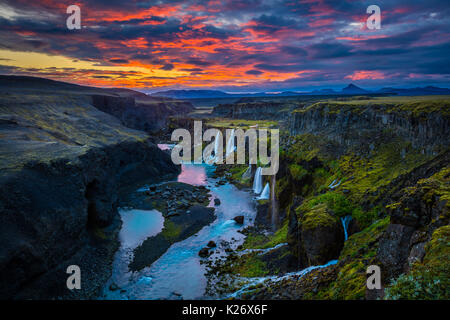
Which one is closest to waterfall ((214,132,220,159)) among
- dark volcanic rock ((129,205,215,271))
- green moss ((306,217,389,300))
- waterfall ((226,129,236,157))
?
waterfall ((226,129,236,157))

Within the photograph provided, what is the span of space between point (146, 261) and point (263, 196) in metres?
28.7

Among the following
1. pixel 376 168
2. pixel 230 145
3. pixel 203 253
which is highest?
pixel 230 145

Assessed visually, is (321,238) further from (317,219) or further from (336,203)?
(336,203)

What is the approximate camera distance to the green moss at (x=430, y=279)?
8.73 m

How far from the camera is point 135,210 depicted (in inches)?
2008

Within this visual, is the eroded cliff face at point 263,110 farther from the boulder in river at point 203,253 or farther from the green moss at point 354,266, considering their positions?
the green moss at point 354,266

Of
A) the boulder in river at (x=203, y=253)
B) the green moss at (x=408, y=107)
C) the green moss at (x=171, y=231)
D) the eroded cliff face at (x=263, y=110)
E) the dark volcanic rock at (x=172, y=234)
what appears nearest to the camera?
the green moss at (x=408, y=107)

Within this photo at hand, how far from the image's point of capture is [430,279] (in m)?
9.16

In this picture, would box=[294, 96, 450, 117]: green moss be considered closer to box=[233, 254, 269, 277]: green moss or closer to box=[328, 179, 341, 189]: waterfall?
box=[328, 179, 341, 189]: waterfall

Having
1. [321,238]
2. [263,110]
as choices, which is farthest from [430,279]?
[263,110]

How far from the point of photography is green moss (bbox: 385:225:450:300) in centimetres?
873

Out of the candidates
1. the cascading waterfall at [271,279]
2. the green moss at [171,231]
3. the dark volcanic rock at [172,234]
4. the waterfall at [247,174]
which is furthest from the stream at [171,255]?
the waterfall at [247,174]
